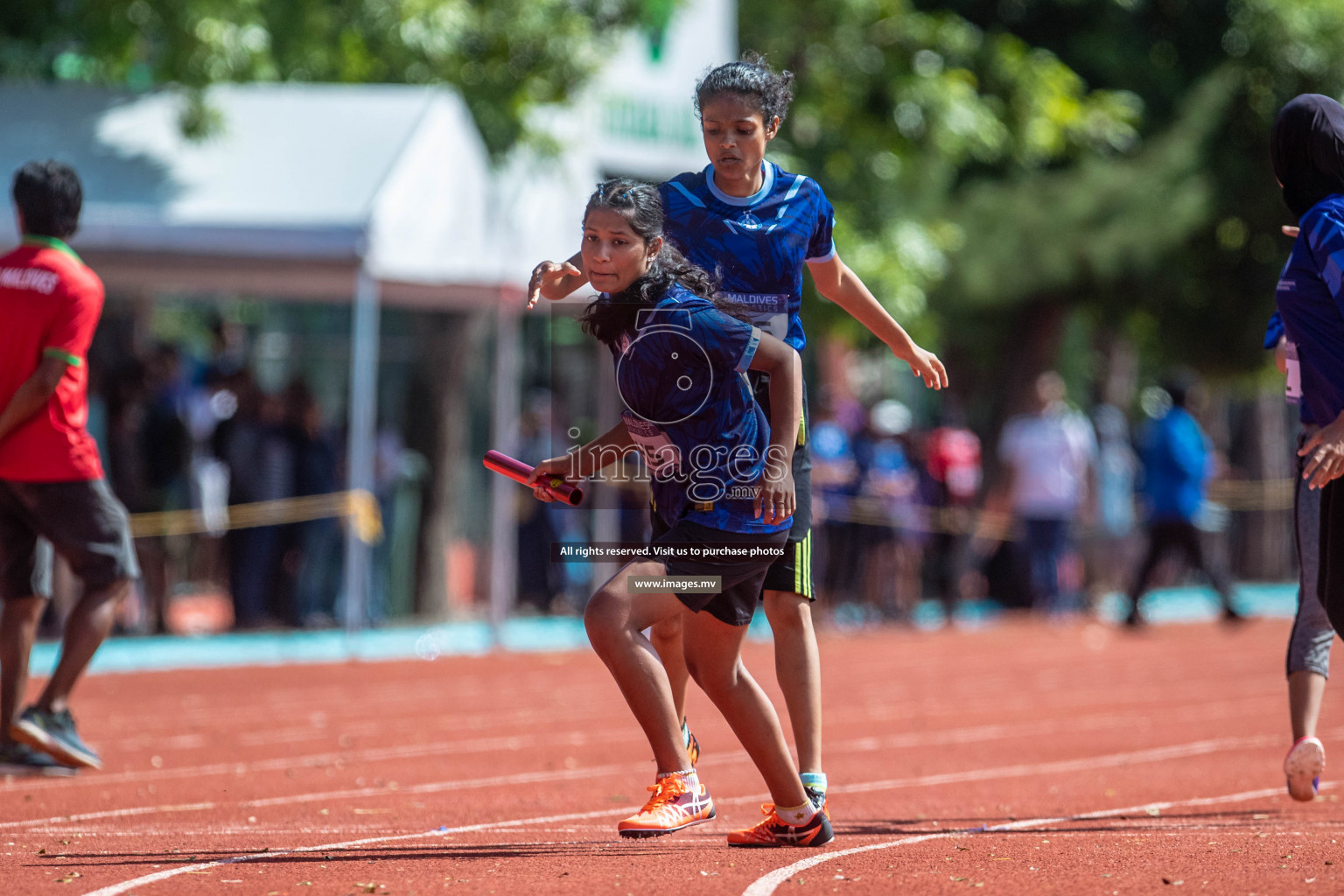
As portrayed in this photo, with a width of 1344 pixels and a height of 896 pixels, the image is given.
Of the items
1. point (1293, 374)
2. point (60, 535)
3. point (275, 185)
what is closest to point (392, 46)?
point (275, 185)

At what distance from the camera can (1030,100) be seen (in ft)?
67.0

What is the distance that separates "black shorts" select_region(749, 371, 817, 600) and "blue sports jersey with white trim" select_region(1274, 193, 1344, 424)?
1504 millimetres

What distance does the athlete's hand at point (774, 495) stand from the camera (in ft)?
16.7

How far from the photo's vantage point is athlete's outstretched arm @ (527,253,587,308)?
17.2ft

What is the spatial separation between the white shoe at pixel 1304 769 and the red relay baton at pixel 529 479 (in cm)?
277

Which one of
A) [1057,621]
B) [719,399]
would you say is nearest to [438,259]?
[1057,621]

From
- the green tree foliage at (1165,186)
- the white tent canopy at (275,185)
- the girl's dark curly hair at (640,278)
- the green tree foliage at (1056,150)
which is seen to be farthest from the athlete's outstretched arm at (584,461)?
the green tree foliage at (1165,186)

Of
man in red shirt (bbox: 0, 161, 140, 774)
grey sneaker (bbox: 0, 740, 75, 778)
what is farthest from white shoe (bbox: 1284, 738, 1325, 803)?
grey sneaker (bbox: 0, 740, 75, 778)

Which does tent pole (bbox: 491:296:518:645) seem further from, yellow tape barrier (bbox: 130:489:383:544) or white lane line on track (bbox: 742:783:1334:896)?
white lane line on track (bbox: 742:783:1334:896)

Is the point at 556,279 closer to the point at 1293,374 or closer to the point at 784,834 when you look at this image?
the point at 784,834

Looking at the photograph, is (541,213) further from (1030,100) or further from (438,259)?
(1030,100)

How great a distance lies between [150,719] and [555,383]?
537 inches

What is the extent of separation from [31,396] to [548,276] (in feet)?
10.3

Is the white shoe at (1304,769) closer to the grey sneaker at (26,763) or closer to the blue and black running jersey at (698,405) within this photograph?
the blue and black running jersey at (698,405)
